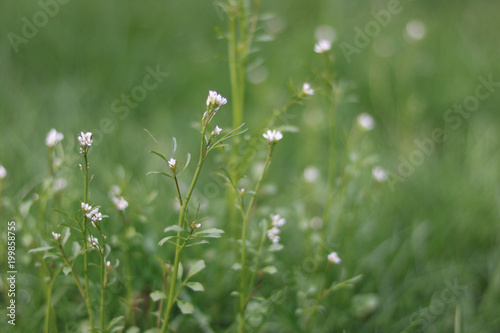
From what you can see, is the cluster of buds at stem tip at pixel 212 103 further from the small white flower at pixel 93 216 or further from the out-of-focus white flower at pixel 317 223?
the out-of-focus white flower at pixel 317 223

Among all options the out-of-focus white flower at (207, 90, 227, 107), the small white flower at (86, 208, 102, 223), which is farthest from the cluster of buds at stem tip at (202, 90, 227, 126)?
the small white flower at (86, 208, 102, 223)

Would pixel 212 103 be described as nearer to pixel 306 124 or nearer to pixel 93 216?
pixel 93 216

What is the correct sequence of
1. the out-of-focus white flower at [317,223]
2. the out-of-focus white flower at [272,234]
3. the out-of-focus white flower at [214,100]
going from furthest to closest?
1. the out-of-focus white flower at [317,223]
2. the out-of-focus white flower at [272,234]
3. the out-of-focus white flower at [214,100]

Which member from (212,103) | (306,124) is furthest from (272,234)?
(306,124)

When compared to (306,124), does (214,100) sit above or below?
above

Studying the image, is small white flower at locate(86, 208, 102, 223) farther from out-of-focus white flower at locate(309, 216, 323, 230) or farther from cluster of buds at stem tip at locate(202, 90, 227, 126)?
out-of-focus white flower at locate(309, 216, 323, 230)

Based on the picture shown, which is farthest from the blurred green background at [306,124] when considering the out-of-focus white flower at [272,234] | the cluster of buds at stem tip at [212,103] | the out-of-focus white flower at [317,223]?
the cluster of buds at stem tip at [212,103]

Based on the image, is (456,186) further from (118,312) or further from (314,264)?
(118,312)

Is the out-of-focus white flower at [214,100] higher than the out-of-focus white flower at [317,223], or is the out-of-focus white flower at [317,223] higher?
the out-of-focus white flower at [214,100]
